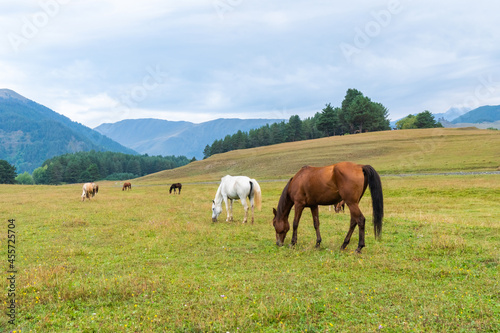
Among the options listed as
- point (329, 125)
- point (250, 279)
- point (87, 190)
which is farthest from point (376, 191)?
point (329, 125)

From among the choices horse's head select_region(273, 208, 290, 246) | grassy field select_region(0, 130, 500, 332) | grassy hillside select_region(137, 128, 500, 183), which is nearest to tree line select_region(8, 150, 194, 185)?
grassy hillside select_region(137, 128, 500, 183)

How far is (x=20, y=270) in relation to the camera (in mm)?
8773

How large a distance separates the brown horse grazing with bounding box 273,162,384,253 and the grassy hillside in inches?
1697

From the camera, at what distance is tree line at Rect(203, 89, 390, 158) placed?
10725 centimetres

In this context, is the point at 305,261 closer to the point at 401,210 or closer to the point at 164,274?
the point at 164,274

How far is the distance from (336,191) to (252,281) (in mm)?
4473

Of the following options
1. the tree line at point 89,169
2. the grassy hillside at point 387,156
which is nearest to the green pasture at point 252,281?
the grassy hillside at point 387,156

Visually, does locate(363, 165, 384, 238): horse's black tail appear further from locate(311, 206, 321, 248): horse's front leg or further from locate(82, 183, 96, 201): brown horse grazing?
locate(82, 183, 96, 201): brown horse grazing

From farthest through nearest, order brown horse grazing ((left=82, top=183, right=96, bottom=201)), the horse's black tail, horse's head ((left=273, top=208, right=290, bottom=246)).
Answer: brown horse grazing ((left=82, top=183, right=96, bottom=201)), horse's head ((left=273, top=208, right=290, bottom=246)), the horse's black tail

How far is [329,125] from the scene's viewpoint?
11362 cm

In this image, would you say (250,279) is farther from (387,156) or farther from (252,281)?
(387,156)

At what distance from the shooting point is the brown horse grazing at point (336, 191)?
9.90 meters

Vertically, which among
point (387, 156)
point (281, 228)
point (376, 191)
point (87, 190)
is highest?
point (387, 156)

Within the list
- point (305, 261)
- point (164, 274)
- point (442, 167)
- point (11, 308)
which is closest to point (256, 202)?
point (305, 261)
